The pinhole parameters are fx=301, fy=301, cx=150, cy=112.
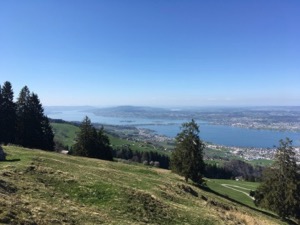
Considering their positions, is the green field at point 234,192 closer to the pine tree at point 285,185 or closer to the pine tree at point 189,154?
the pine tree at point 285,185

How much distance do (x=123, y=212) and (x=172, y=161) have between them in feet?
Answer: 112

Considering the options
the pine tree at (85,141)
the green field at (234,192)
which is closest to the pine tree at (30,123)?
the pine tree at (85,141)

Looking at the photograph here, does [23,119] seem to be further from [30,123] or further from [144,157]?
[144,157]

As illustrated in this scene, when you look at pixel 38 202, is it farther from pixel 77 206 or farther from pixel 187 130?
pixel 187 130

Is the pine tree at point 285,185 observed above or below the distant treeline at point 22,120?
below

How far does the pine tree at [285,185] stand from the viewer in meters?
46.0

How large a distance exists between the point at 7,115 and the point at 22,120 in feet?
11.6

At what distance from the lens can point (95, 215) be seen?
1967 centimetres

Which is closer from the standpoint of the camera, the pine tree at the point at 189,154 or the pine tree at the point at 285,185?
the pine tree at the point at 285,185

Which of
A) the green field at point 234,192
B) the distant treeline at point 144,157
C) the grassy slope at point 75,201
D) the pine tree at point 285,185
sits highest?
the grassy slope at point 75,201

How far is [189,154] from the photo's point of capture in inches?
2105

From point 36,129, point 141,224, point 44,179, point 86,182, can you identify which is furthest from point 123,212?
point 36,129

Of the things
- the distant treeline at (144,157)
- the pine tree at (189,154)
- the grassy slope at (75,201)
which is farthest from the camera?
the distant treeline at (144,157)

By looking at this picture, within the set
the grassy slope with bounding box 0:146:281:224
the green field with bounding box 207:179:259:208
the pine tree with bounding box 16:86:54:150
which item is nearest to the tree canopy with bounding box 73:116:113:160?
the pine tree with bounding box 16:86:54:150
